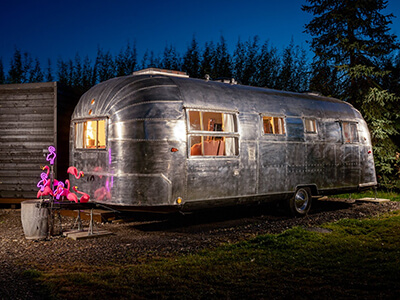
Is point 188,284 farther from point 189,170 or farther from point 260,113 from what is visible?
point 260,113

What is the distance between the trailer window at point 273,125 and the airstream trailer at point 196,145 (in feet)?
0.08

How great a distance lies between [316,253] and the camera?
6352 mm

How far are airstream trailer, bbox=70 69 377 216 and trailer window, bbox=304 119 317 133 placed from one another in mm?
24

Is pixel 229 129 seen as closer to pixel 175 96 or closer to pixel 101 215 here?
pixel 175 96

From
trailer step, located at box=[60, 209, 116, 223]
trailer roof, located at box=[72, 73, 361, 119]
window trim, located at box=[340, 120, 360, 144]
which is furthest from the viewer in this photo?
window trim, located at box=[340, 120, 360, 144]

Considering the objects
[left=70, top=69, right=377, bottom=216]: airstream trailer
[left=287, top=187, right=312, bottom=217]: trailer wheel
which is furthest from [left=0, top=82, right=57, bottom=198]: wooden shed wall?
[left=287, top=187, right=312, bottom=217]: trailer wheel

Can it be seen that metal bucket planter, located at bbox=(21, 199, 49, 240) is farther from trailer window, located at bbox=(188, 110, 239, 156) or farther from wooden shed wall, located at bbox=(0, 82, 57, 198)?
wooden shed wall, located at bbox=(0, 82, 57, 198)

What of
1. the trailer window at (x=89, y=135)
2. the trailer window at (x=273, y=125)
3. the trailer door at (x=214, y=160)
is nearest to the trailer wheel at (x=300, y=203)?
the trailer window at (x=273, y=125)

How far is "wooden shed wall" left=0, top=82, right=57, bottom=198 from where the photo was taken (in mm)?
11203

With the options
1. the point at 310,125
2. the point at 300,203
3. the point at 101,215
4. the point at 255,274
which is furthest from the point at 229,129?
the point at 255,274

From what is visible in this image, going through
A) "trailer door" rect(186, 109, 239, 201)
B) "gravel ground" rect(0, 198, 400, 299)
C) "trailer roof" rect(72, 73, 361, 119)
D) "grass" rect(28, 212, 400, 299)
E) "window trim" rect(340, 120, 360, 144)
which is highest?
"trailer roof" rect(72, 73, 361, 119)

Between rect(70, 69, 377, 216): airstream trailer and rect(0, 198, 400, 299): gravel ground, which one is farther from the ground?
rect(70, 69, 377, 216): airstream trailer

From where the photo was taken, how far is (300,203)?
10.5 metres

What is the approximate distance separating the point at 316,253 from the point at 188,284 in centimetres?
231
